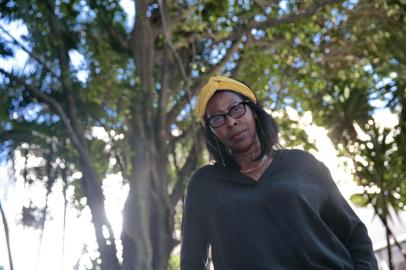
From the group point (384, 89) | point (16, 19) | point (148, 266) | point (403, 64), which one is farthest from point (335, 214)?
point (384, 89)

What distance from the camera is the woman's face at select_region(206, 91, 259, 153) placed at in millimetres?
1546

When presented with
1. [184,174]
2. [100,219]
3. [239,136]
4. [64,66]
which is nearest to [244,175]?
[239,136]

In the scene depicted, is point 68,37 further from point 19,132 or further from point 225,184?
point 225,184

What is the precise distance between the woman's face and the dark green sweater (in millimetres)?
77

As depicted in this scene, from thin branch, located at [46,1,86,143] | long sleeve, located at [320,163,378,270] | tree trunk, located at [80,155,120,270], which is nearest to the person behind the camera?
long sleeve, located at [320,163,378,270]

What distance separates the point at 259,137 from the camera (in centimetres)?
158

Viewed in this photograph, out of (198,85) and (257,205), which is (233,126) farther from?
(198,85)

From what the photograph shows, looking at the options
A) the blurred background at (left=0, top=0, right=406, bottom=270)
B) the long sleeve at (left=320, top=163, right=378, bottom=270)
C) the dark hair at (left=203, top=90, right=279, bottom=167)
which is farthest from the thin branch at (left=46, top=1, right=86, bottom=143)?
the long sleeve at (left=320, top=163, right=378, bottom=270)

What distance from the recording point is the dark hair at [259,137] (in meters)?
1.56

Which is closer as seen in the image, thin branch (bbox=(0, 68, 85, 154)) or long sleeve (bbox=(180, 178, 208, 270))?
long sleeve (bbox=(180, 178, 208, 270))

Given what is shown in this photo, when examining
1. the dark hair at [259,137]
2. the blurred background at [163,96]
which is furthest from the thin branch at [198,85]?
the dark hair at [259,137]

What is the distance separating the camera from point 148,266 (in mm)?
5301

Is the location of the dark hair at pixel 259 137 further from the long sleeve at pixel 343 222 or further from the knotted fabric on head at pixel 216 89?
the long sleeve at pixel 343 222

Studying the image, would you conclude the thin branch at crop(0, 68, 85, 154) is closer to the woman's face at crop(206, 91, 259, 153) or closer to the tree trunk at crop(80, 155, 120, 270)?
the tree trunk at crop(80, 155, 120, 270)
